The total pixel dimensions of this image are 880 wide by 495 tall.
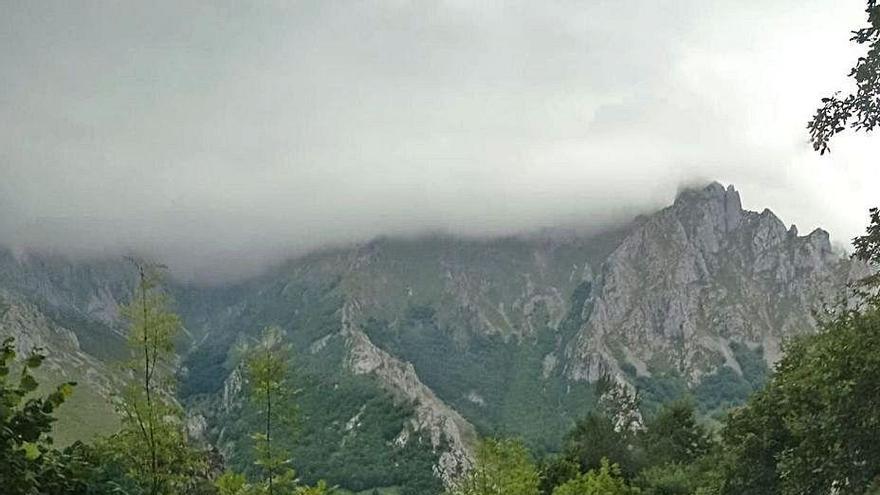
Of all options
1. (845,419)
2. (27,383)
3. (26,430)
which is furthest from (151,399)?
(845,419)

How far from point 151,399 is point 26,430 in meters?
11.1

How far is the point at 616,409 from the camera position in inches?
4215

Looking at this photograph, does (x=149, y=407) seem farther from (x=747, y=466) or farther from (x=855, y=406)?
(x=747, y=466)

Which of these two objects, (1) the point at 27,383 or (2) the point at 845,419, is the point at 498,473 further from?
(1) the point at 27,383

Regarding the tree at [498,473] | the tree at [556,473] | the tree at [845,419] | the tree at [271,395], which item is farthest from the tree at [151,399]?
the tree at [556,473]

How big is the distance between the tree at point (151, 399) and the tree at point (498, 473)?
2124 cm

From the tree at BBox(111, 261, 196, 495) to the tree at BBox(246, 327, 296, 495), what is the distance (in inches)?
67.5

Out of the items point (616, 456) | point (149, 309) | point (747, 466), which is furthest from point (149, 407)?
point (616, 456)

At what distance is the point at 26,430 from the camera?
6590 mm

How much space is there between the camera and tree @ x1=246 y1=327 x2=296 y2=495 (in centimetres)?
1788

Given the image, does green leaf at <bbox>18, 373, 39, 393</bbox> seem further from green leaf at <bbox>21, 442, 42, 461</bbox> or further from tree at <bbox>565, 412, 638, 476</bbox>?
tree at <bbox>565, 412, 638, 476</bbox>

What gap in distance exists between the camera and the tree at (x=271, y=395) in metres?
17.9

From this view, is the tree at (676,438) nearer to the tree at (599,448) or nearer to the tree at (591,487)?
the tree at (599,448)

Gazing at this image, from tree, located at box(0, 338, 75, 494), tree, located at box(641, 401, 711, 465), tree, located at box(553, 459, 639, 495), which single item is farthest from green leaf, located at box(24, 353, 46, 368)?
tree, located at box(641, 401, 711, 465)
